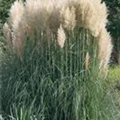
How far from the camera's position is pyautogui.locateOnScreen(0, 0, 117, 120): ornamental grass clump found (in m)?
5.66

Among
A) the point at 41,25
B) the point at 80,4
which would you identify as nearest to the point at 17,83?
the point at 41,25

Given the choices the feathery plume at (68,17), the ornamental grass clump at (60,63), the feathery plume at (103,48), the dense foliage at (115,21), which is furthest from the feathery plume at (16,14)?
the dense foliage at (115,21)

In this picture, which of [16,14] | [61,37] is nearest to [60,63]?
[61,37]

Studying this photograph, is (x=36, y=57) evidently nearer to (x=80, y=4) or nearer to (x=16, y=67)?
(x=16, y=67)

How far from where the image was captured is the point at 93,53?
583 cm

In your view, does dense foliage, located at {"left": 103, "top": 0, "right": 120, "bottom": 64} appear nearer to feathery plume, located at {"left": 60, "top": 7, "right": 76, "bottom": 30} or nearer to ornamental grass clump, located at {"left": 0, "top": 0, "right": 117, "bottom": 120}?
ornamental grass clump, located at {"left": 0, "top": 0, "right": 117, "bottom": 120}

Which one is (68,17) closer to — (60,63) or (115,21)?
(60,63)

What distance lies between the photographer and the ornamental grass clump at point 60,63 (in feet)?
18.6

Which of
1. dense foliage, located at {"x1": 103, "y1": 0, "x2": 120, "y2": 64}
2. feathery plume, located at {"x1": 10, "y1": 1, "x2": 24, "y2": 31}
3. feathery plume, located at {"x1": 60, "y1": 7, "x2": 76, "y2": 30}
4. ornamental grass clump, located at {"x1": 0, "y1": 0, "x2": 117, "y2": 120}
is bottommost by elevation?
ornamental grass clump, located at {"x1": 0, "y1": 0, "x2": 117, "y2": 120}

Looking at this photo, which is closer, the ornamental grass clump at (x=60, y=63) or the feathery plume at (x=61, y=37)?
the feathery plume at (x=61, y=37)

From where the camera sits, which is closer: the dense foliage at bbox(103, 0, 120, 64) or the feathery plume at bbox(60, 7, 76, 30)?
the feathery plume at bbox(60, 7, 76, 30)

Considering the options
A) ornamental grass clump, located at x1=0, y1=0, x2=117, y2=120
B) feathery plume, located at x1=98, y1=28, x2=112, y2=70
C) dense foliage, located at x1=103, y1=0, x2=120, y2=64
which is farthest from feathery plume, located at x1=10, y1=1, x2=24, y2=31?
dense foliage, located at x1=103, y1=0, x2=120, y2=64

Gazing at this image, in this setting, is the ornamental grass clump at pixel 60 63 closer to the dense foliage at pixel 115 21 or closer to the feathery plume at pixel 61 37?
the feathery plume at pixel 61 37

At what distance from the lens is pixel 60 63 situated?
19.0 ft
